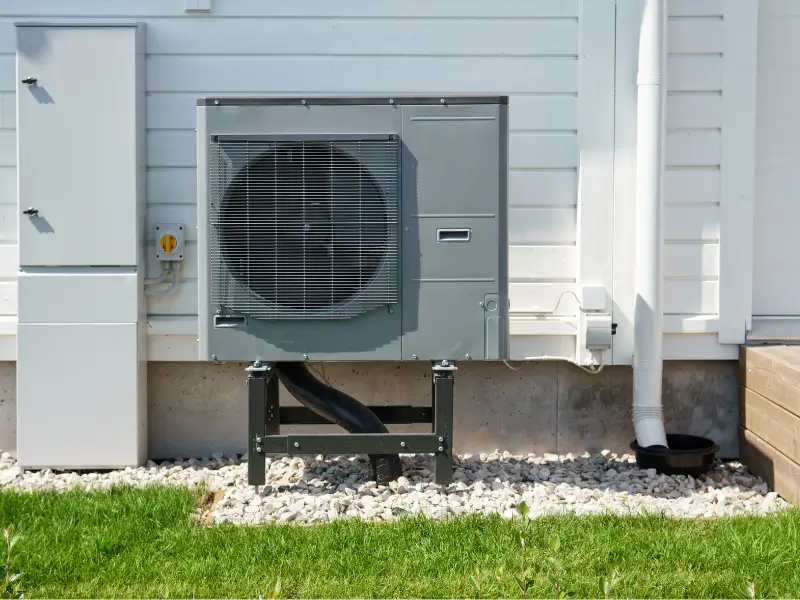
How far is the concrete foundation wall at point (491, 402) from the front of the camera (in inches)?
175

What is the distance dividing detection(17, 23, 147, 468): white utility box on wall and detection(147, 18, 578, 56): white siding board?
284mm

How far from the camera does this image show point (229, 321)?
3646 mm

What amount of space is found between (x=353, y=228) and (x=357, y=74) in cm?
104

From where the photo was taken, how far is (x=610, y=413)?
4.50 metres

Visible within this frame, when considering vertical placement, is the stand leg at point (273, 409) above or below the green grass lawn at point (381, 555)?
above

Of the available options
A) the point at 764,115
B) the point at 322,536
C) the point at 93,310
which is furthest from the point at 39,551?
the point at 764,115

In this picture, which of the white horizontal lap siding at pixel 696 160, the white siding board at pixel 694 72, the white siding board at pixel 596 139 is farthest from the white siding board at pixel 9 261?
the white siding board at pixel 694 72

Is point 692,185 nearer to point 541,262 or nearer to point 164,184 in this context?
point 541,262

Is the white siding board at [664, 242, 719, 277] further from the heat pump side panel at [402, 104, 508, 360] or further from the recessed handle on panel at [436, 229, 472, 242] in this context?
the recessed handle on panel at [436, 229, 472, 242]

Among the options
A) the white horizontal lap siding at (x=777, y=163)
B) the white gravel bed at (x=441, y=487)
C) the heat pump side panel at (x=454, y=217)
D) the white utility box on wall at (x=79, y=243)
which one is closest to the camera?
the white gravel bed at (x=441, y=487)

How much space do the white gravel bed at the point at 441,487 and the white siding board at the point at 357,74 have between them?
1.71 meters

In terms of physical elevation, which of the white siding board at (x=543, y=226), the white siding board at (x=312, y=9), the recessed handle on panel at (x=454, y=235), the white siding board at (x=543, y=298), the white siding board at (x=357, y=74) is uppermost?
the white siding board at (x=312, y=9)

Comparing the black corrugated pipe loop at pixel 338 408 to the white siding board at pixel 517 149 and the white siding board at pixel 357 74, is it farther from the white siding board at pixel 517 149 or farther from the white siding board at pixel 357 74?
the white siding board at pixel 357 74

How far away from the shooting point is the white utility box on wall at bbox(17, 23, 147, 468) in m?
4.06
